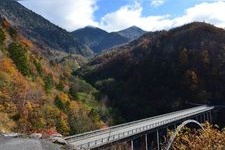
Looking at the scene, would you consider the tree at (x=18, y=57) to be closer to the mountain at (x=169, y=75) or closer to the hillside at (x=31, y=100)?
the hillside at (x=31, y=100)

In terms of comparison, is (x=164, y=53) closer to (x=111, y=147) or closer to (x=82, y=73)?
(x=82, y=73)

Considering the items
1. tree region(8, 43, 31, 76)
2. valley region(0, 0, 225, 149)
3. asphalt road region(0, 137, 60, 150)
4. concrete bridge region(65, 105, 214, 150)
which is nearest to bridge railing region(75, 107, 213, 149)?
concrete bridge region(65, 105, 214, 150)

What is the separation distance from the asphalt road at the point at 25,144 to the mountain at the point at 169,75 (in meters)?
114

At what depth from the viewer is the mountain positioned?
137m

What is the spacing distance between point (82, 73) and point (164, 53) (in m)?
40.3

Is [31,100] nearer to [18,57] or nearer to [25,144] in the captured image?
[18,57]

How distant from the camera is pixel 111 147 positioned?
5116cm

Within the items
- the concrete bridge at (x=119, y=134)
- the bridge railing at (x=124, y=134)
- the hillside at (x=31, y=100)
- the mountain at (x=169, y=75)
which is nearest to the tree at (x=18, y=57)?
the hillside at (x=31, y=100)

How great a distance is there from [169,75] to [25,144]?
13730 centimetres

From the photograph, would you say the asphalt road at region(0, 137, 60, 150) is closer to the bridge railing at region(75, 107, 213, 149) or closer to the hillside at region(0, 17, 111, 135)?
the bridge railing at region(75, 107, 213, 149)

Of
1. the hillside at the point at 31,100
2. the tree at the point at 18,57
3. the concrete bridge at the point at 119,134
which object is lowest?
the concrete bridge at the point at 119,134

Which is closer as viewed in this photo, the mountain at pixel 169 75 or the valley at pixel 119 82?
the valley at pixel 119 82

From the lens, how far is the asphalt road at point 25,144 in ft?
49.6

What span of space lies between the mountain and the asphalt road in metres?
114
